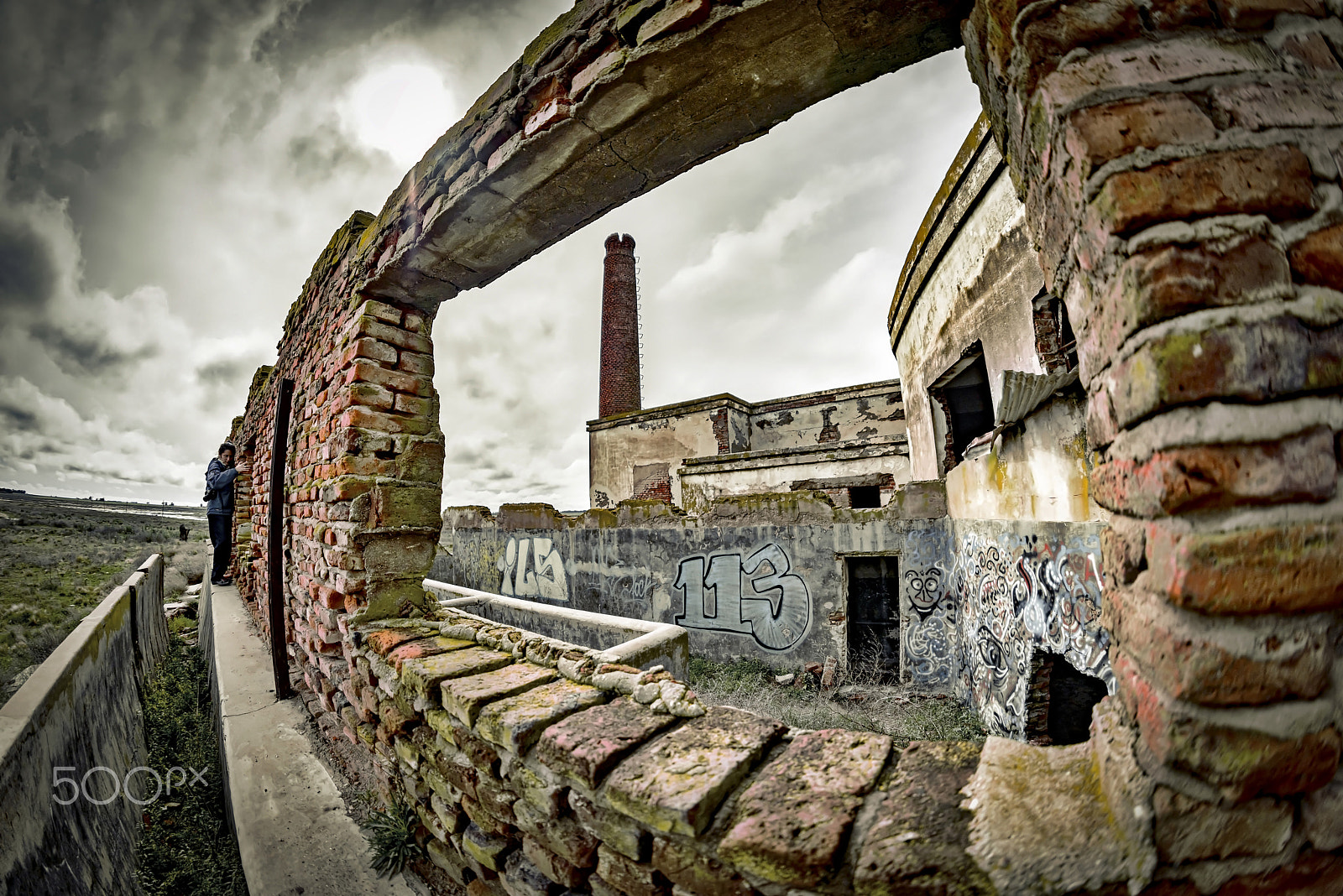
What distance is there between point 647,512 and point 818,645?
2.95 meters

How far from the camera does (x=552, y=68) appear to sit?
1.72m

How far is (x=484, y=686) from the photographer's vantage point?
1682 mm

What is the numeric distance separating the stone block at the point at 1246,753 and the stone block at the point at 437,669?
6.24 ft

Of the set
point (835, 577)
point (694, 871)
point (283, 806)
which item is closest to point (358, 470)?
point (283, 806)

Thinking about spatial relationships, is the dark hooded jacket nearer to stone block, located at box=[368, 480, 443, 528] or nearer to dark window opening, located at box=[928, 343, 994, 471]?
stone block, located at box=[368, 480, 443, 528]

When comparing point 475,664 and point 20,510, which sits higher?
point 20,510

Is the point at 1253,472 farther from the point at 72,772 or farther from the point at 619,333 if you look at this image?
the point at 619,333

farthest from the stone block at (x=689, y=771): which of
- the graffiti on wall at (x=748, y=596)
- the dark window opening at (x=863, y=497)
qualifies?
the dark window opening at (x=863, y=497)

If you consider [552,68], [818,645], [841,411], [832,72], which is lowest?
[818,645]

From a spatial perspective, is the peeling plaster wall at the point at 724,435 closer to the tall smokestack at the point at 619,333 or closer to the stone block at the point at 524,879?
the tall smokestack at the point at 619,333

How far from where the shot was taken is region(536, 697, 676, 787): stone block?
120 cm

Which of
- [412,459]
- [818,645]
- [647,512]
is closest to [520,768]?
[412,459]

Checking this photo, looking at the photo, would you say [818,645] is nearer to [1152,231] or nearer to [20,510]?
[1152,231]

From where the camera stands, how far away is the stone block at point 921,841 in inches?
31.5
